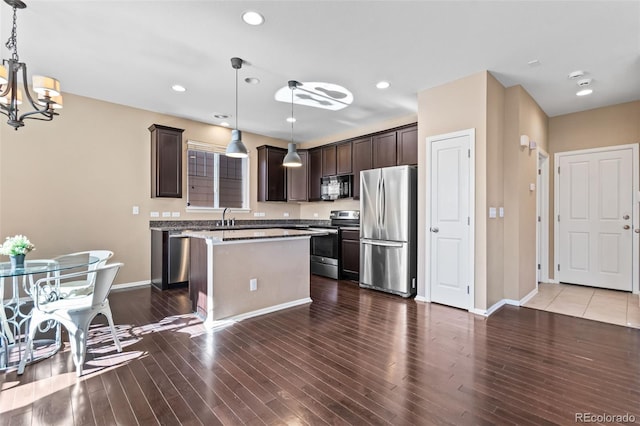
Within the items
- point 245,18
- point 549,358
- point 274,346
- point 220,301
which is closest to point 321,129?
point 245,18

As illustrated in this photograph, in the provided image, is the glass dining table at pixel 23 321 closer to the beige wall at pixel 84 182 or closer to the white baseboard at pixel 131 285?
the white baseboard at pixel 131 285

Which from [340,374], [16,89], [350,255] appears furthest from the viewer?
[350,255]

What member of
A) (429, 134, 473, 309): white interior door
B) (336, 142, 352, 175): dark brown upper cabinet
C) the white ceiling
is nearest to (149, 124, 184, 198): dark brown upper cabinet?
the white ceiling

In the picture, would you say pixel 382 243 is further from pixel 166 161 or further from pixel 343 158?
pixel 166 161

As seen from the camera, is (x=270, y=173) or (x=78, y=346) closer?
(x=78, y=346)

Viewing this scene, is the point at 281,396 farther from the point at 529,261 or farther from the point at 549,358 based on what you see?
the point at 529,261

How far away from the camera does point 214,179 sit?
5.77 m

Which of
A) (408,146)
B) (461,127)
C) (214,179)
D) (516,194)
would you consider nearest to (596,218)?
(516,194)

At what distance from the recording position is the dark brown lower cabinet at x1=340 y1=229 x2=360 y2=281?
16.6ft

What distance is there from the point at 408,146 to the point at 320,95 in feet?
5.05

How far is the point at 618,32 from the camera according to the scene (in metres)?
2.68

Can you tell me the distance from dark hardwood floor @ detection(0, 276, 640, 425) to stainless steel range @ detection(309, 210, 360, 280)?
6.69ft

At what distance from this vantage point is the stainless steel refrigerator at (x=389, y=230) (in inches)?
167

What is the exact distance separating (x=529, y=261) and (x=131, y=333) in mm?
4862
